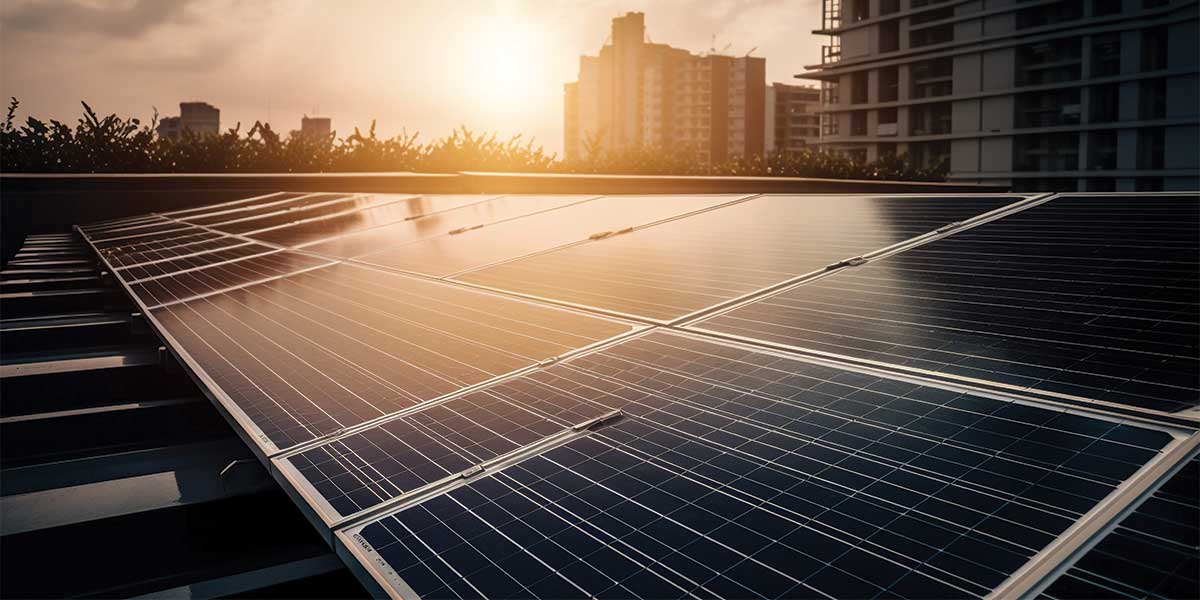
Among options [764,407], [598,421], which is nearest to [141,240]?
[598,421]

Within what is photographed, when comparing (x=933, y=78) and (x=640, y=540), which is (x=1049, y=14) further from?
(x=640, y=540)

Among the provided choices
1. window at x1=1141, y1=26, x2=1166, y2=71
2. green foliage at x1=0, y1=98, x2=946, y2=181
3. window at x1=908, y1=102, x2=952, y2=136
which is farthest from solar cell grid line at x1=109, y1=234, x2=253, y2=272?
window at x1=908, y1=102, x2=952, y2=136

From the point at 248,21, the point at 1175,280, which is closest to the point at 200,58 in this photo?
the point at 248,21

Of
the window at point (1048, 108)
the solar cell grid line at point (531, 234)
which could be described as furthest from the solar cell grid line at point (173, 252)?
the window at point (1048, 108)

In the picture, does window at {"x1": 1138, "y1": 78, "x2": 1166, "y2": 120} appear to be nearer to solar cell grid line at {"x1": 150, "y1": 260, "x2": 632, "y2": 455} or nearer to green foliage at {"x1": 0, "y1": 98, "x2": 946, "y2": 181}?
green foliage at {"x1": 0, "y1": 98, "x2": 946, "y2": 181}

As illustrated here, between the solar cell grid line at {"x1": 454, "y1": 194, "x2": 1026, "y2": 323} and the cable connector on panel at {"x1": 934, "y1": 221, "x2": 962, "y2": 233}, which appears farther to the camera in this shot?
the cable connector on panel at {"x1": 934, "y1": 221, "x2": 962, "y2": 233}

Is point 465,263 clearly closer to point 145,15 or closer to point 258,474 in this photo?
point 258,474

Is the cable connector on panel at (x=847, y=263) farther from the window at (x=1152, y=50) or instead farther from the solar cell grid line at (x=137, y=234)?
the window at (x=1152, y=50)
